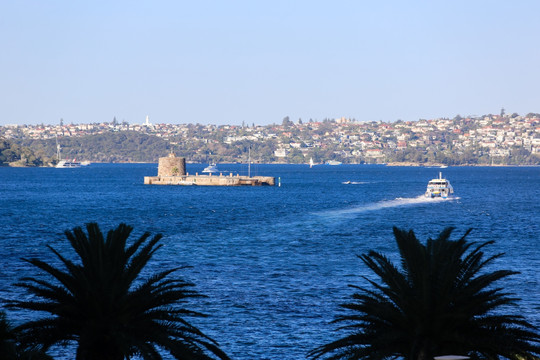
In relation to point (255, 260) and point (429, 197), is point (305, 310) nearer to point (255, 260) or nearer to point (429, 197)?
point (255, 260)

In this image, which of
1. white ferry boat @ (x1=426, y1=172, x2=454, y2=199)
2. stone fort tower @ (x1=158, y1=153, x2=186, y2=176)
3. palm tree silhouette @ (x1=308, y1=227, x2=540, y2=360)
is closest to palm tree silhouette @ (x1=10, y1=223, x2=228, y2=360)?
palm tree silhouette @ (x1=308, y1=227, x2=540, y2=360)

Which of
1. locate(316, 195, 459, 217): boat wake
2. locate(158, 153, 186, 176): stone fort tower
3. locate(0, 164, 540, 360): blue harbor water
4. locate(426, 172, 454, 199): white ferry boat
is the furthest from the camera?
locate(158, 153, 186, 176): stone fort tower

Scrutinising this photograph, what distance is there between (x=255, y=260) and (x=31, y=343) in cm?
3263

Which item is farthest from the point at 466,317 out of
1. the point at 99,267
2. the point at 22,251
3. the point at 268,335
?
the point at 22,251

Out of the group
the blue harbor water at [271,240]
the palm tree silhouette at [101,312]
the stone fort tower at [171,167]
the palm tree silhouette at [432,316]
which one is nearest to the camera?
the palm tree silhouette at [432,316]

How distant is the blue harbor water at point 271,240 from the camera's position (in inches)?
1230

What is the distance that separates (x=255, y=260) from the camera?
49250 millimetres

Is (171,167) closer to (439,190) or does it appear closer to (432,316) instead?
(439,190)

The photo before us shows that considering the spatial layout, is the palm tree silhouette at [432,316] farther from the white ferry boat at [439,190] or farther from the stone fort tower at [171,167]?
the stone fort tower at [171,167]

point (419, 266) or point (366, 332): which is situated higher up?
point (419, 266)

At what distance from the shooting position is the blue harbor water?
31234 millimetres

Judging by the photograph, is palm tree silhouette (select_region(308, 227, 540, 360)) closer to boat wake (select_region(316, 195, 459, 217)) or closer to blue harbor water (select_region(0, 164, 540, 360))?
blue harbor water (select_region(0, 164, 540, 360))

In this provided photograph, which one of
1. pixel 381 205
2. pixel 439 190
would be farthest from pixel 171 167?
pixel 381 205

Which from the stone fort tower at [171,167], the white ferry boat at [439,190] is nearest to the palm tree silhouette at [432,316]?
the white ferry boat at [439,190]
